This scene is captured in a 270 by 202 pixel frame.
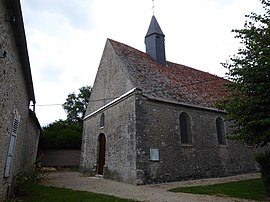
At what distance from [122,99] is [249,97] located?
6.48 metres

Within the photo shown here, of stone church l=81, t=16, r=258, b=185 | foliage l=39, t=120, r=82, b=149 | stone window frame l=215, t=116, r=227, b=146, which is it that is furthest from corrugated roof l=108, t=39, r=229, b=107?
foliage l=39, t=120, r=82, b=149

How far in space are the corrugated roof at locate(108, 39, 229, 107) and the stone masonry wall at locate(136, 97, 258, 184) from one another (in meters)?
0.76

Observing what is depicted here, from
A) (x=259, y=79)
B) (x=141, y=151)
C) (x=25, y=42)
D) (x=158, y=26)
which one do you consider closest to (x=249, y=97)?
(x=259, y=79)

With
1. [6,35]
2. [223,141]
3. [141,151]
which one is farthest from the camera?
[223,141]

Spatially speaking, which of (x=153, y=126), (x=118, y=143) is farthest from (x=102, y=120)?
(x=153, y=126)

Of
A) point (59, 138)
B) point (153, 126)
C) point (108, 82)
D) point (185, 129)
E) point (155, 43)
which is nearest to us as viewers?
point (153, 126)

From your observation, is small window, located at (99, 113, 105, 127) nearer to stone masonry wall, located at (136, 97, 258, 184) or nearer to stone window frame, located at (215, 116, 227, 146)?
stone masonry wall, located at (136, 97, 258, 184)

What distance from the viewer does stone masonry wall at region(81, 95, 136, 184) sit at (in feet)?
33.3

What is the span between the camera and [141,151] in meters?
9.90

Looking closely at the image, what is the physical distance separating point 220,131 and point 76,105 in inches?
1064

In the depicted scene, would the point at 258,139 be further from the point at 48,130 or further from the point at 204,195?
the point at 48,130

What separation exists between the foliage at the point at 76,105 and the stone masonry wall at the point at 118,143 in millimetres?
21117

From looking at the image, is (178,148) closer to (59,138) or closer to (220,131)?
(220,131)

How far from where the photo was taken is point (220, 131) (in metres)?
13.5
